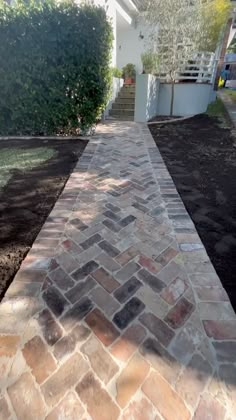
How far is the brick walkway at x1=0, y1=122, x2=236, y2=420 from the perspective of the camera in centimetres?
127

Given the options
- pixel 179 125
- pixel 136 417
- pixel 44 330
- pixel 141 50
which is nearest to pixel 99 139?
pixel 179 125

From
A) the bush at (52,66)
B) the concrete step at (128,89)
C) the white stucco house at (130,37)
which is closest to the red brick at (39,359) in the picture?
the bush at (52,66)

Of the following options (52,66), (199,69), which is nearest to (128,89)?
(199,69)

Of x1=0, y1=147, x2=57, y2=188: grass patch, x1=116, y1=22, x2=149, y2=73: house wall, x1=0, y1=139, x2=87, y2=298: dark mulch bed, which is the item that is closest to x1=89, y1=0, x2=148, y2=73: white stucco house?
x1=116, y1=22, x2=149, y2=73: house wall

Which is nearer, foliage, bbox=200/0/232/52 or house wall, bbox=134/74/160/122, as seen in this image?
house wall, bbox=134/74/160/122

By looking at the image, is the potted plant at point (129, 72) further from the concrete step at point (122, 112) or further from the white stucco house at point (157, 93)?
the concrete step at point (122, 112)

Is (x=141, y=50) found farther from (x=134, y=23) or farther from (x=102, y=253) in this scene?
(x=102, y=253)

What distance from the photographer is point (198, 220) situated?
2.83 m

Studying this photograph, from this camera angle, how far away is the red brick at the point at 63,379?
1.27m

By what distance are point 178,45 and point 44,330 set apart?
368 inches

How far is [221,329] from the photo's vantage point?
1.61m

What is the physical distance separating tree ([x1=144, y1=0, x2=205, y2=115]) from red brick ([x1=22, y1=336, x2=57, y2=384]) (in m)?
9.23

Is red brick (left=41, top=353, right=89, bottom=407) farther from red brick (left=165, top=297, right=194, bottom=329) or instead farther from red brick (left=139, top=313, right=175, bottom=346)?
red brick (left=165, top=297, right=194, bottom=329)

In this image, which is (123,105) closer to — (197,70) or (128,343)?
(197,70)
